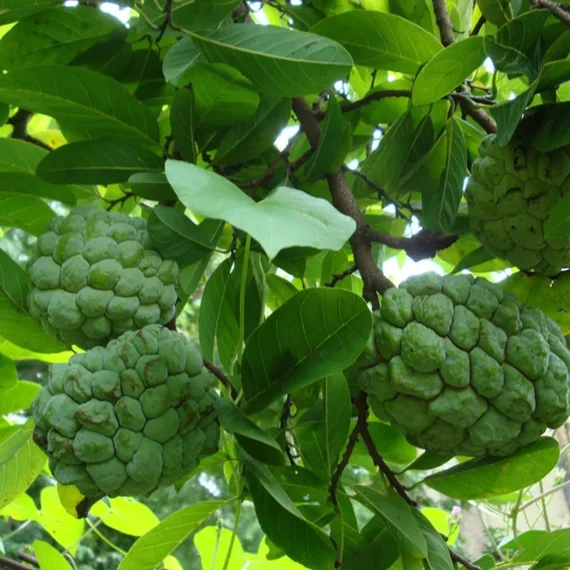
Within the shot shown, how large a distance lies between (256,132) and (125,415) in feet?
1.77

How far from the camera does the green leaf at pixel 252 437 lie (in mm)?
962

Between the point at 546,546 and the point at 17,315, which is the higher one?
the point at 17,315

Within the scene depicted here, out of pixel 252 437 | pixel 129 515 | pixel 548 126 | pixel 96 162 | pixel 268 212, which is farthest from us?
pixel 129 515

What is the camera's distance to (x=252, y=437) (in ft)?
3.11

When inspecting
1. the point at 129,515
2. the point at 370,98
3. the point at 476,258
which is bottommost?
the point at 129,515

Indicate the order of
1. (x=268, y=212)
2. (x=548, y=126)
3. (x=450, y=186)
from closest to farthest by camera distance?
(x=268, y=212), (x=548, y=126), (x=450, y=186)

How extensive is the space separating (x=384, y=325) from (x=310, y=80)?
1.21 ft

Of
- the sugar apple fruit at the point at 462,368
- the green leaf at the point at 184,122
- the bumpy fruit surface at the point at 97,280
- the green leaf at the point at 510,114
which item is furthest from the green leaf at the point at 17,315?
the green leaf at the point at 510,114

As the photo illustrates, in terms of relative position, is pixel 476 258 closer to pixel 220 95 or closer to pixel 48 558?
pixel 220 95

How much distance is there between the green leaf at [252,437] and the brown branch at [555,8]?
0.69 meters

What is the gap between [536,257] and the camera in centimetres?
115

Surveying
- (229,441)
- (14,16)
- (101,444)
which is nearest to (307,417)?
(229,441)

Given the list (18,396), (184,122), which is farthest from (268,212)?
(18,396)

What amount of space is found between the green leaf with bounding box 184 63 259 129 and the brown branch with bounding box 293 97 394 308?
0.59 feet
